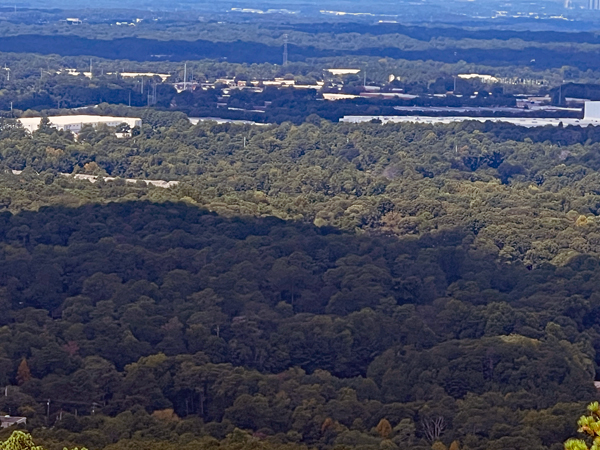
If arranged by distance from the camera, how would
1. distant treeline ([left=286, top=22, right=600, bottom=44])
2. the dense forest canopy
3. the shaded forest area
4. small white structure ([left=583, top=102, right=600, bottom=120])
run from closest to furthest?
1. the shaded forest area
2. the dense forest canopy
3. small white structure ([left=583, top=102, right=600, bottom=120])
4. distant treeline ([left=286, top=22, right=600, bottom=44])

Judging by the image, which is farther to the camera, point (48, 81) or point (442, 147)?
point (48, 81)

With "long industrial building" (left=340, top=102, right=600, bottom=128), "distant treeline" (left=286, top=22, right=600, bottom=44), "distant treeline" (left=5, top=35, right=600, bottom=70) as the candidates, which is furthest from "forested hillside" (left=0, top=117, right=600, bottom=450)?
"distant treeline" (left=286, top=22, right=600, bottom=44)

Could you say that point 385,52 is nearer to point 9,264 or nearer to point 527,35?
point 527,35

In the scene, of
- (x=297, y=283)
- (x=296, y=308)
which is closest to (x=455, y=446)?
(x=296, y=308)

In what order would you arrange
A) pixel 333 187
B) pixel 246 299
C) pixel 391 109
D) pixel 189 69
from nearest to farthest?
pixel 246 299 → pixel 333 187 → pixel 391 109 → pixel 189 69

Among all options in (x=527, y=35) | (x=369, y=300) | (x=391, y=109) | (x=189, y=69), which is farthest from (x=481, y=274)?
(x=527, y=35)

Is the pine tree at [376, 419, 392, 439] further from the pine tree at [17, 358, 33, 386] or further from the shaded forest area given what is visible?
the pine tree at [17, 358, 33, 386]

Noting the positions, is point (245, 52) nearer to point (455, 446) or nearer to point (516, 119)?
point (516, 119)

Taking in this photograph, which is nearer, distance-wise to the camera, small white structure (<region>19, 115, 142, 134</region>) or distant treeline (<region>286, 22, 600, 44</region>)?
small white structure (<region>19, 115, 142, 134</region>)
